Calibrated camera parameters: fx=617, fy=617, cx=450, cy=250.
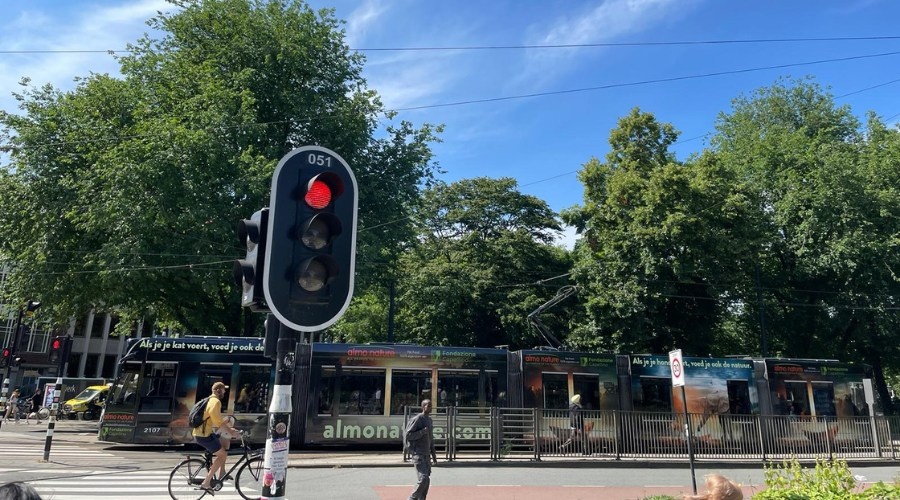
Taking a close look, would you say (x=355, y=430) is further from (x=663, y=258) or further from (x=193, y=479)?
(x=663, y=258)

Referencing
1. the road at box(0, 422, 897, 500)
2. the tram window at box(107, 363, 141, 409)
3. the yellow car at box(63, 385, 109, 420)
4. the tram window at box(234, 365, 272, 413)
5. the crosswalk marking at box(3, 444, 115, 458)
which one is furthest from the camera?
the yellow car at box(63, 385, 109, 420)

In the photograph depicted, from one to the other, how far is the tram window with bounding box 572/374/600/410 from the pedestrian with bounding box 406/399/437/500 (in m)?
10.5

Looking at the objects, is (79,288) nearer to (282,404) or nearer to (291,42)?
(291,42)

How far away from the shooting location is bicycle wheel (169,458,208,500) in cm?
959

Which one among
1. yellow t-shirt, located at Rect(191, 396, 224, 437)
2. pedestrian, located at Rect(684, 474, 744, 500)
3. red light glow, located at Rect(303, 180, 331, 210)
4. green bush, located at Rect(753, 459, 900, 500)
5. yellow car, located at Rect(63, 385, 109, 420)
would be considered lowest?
green bush, located at Rect(753, 459, 900, 500)

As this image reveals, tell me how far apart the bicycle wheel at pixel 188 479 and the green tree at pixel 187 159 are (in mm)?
11302

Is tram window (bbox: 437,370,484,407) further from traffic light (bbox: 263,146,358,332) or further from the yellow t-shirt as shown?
traffic light (bbox: 263,146,358,332)

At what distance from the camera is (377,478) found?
12805 mm

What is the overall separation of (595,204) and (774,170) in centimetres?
986

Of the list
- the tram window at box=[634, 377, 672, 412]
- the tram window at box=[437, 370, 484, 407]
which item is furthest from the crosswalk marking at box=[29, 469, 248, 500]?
the tram window at box=[634, 377, 672, 412]

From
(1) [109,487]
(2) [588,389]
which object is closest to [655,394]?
(2) [588,389]

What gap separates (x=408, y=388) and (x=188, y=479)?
9370 mm

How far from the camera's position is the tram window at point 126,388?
17.3 m

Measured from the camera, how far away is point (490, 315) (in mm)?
39969
